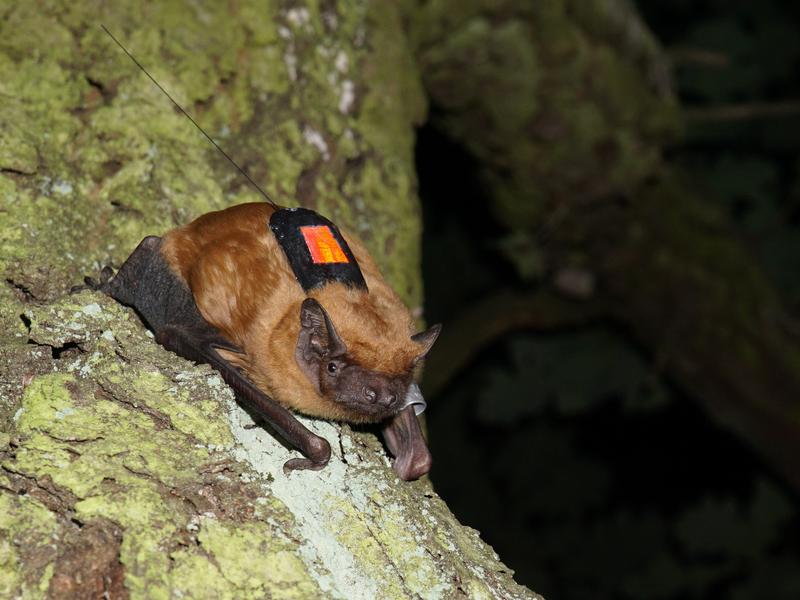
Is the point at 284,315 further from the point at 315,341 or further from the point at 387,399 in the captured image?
the point at 387,399

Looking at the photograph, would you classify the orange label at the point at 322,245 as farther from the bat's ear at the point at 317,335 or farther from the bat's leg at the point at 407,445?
the bat's leg at the point at 407,445

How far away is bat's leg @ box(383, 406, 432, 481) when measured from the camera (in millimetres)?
3149

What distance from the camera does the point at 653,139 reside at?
666 cm

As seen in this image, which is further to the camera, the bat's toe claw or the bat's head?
the bat's head

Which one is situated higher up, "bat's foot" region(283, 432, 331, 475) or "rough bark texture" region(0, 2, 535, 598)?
"rough bark texture" region(0, 2, 535, 598)

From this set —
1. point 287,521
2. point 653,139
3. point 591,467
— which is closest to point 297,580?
point 287,521

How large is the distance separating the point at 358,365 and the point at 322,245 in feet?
1.45

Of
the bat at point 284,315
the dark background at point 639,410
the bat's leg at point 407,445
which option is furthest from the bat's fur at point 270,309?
the dark background at point 639,410

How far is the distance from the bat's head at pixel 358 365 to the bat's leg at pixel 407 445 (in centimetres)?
16

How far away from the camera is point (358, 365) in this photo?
3.15m

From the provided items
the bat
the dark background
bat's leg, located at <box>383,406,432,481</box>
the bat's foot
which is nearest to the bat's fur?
the bat

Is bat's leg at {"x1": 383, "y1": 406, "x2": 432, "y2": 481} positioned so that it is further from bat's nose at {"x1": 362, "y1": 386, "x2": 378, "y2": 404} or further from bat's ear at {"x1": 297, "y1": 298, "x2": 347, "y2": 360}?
bat's ear at {"x1": 297, "y1": 298, "x2": 347, "y2": 360}

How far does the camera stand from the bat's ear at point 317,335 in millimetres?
2973

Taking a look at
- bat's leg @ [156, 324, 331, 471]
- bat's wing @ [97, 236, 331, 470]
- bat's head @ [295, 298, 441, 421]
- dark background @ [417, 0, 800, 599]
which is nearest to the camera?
bat's leg @ [156, 324, 331, 471]
